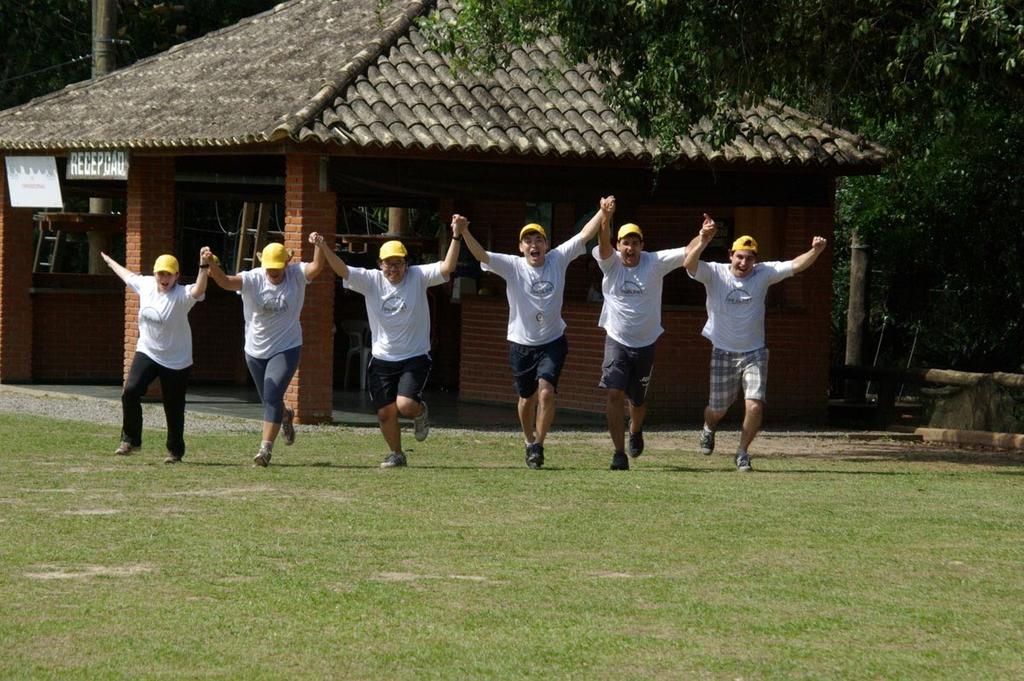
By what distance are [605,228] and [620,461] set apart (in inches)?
70.6

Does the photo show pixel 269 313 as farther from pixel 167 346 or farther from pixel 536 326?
pixel 536 326

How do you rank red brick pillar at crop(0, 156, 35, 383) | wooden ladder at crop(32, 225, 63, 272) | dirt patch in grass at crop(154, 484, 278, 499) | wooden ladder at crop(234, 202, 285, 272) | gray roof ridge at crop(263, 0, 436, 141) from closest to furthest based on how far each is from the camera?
dirt patch in grass at crop(154, 484, 278, 499)
gray roof ridge at crop(263, 0, 436, 141)
red brick pillar at crop(0, 156, 35, 383)
wooden ladder at crop(234, 202, 285, 272)
wooden ladder at crop(32, 225, 63, 272)

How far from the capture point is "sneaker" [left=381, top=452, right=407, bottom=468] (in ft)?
47.0

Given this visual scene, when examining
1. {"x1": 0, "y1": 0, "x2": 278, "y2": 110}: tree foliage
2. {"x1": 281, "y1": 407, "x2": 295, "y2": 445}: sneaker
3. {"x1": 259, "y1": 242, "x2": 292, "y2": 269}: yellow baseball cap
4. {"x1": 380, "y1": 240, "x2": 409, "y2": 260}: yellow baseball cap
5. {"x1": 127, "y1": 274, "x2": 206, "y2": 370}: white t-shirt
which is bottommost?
{"x1": 281, "y1": 407, "x2": 295, "y2": 445}: sneaker

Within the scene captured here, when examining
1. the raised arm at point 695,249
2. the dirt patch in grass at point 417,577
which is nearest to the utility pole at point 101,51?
the raised arm at point 695,249

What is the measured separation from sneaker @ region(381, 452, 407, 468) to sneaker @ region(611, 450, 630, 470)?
159cm

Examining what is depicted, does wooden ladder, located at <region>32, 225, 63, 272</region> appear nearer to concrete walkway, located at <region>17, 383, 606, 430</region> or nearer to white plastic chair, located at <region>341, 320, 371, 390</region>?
concrete walkway, located at <region>17, 383, 606, 430</region>

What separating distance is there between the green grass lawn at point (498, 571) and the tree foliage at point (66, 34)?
23338 mm

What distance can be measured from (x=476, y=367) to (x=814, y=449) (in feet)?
19.0

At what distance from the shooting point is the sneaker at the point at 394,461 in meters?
14.3

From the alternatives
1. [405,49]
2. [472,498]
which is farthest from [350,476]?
[405,49]

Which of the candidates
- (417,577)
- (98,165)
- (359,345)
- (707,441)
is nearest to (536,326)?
(707,441)

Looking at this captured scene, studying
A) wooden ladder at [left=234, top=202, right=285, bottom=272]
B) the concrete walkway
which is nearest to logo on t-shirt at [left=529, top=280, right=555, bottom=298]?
the concrete walkway

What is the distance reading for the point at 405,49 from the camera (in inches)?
783
